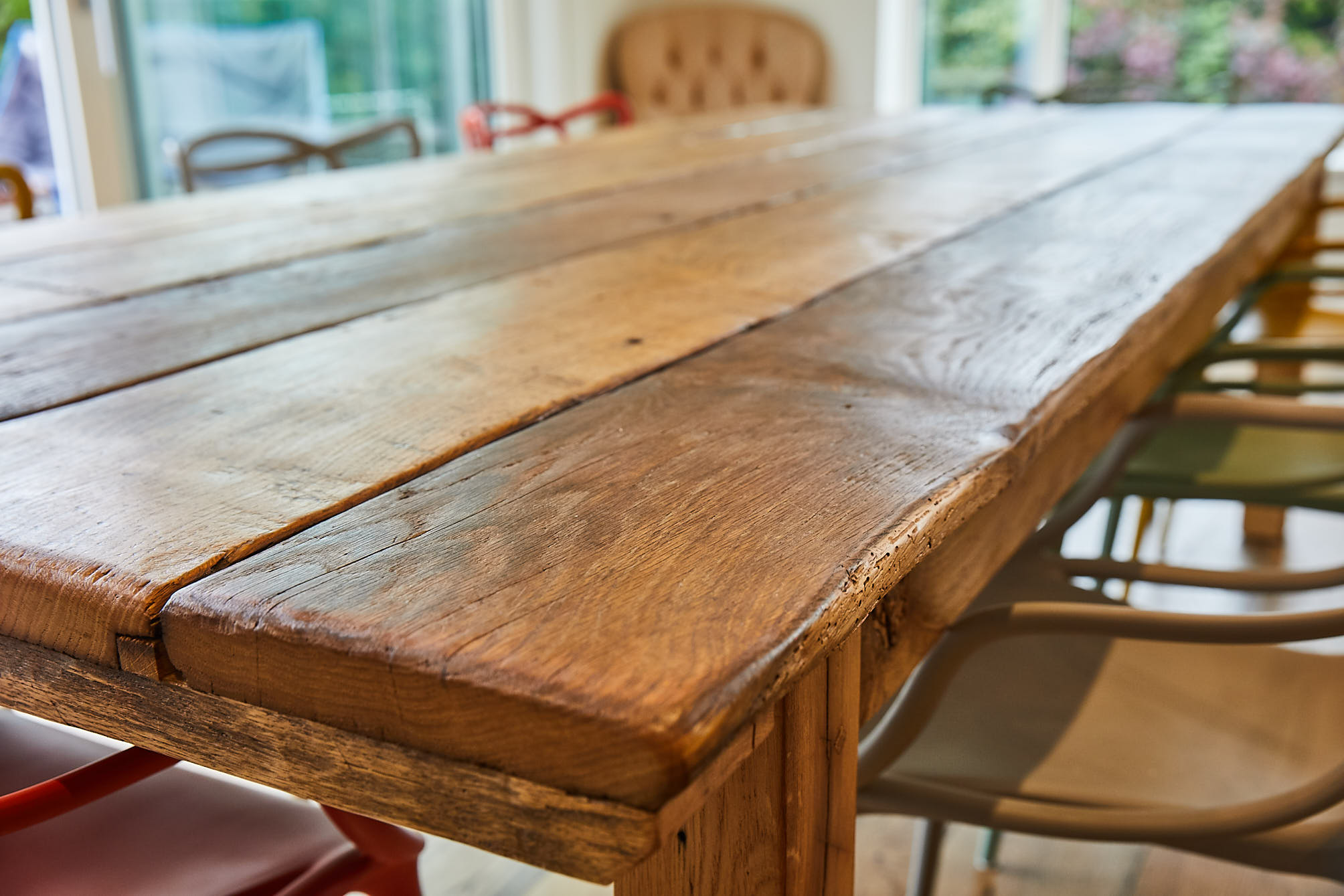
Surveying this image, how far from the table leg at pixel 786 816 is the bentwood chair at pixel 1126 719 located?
187 mm

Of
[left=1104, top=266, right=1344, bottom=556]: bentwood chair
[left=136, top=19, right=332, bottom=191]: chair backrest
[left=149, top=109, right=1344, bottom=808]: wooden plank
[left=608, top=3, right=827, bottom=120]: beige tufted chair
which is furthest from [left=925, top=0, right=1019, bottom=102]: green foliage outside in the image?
[left=149, top=109, right=1344, bottom=808]: wooden plank

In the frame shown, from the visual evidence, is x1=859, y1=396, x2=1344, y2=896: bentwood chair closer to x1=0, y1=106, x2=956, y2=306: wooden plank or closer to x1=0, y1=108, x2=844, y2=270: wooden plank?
x1=0, y1=106, x2=956, y2=306: wooden plank

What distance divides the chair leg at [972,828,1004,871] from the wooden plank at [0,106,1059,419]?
26.9 inches

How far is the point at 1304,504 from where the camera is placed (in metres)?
1.17

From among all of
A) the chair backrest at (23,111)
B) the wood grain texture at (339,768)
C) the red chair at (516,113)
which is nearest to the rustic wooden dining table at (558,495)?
the wood grain texture at (339,768)

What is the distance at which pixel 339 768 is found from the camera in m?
0.38

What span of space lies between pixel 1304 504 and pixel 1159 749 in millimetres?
515

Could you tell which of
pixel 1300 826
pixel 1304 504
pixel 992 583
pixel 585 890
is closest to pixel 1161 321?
pixel 992 583

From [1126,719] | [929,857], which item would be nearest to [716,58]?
[929,857]

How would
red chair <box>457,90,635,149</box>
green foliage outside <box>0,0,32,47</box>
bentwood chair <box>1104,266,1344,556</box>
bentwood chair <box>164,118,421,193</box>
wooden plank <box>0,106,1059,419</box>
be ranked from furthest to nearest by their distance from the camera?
green foliage outside <box>0,0,32,47</box>
red chair <box>457,90,635,149</box>
bentwood chair <box>164,118,421,193</box>
bentwood chair <box>1104,266,1344,556</box>
wooden plank <box>0,106,1059,419</box>

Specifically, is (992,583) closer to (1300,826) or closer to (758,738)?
(1300,826)

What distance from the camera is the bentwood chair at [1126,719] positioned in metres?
0.64

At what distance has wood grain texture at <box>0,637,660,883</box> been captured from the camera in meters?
0.33

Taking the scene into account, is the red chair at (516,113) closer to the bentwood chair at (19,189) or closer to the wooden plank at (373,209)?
the wooden plank at (373,209)
